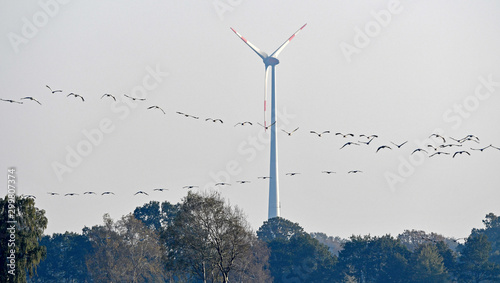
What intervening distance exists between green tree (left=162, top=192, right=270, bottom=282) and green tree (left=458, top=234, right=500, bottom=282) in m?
71.7

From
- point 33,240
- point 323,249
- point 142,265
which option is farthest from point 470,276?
point 33,240

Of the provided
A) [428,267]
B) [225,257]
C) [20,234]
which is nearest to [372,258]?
[428,267]

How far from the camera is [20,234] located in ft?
325

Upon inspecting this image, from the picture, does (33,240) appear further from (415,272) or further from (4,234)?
(415,272)

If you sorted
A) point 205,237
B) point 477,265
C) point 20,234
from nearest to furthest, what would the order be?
point 20,234 < point 205,237 < point 477,265

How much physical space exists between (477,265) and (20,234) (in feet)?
347

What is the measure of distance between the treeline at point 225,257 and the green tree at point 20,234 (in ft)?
1.43

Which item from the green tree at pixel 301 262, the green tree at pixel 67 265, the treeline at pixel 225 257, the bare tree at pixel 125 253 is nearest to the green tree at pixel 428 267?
the treeline at pixel 225 257

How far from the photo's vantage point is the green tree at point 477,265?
6161 inches

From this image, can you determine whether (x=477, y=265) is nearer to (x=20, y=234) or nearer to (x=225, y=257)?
(x=225, y=257)

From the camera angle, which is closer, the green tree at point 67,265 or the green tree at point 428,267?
the green tree at point 428,267

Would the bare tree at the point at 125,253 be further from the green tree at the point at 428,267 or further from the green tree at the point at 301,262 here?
the green tree at the point at 428,267

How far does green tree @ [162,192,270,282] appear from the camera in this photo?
348 ft

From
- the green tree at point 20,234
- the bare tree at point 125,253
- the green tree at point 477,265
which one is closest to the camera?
the green tree at point 20,234
